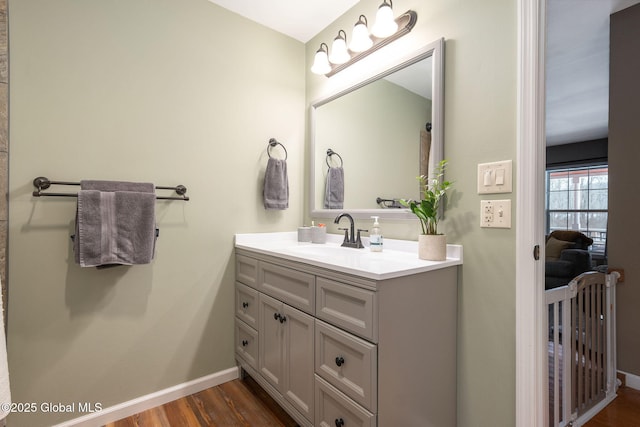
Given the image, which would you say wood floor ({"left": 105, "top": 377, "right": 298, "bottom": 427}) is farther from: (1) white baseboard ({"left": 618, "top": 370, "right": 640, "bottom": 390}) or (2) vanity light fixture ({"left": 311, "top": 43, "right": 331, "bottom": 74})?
(1) white baseboard ({"left": 618, "top": 370, "right": 640, "bottom": 390})

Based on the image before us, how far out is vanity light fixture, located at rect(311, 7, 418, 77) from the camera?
5.33 ft

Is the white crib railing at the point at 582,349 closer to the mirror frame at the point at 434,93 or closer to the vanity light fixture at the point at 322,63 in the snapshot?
the mirror frame at the point at 434,93

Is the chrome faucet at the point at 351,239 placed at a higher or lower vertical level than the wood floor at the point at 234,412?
higher

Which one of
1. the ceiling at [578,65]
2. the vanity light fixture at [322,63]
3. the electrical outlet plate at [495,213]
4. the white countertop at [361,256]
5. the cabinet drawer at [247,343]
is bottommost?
the cabinet drawer at [247,343]

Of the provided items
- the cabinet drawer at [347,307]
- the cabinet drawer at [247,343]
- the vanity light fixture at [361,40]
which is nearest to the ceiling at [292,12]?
the vanity light fixture at [361,40]

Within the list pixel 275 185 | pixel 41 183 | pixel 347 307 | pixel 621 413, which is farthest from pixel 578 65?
pixel 41 183

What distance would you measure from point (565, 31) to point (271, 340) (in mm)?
3063

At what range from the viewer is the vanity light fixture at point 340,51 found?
1918 millimetres

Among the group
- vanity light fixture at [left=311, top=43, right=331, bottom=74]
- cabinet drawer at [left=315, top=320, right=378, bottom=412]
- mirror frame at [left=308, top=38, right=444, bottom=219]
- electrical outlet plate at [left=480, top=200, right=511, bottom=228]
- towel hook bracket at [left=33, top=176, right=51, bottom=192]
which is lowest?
cabinet drawer at [left=315, top=320, right=378, bottom=412]

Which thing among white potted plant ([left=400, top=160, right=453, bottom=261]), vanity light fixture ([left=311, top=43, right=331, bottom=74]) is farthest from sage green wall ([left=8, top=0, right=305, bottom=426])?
white potted plant ([left=400, top=160, right=453, bottom=261])

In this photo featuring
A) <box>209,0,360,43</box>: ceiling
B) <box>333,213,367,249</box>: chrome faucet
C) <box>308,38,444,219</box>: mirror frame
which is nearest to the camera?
<box>308,38,444,219</box>: mirror frame

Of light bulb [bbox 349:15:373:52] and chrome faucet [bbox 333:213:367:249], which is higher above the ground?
light bulb [bbox 349:15:373:52]

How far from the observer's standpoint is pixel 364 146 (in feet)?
6.45

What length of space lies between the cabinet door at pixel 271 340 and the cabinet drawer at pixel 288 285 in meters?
0.06
